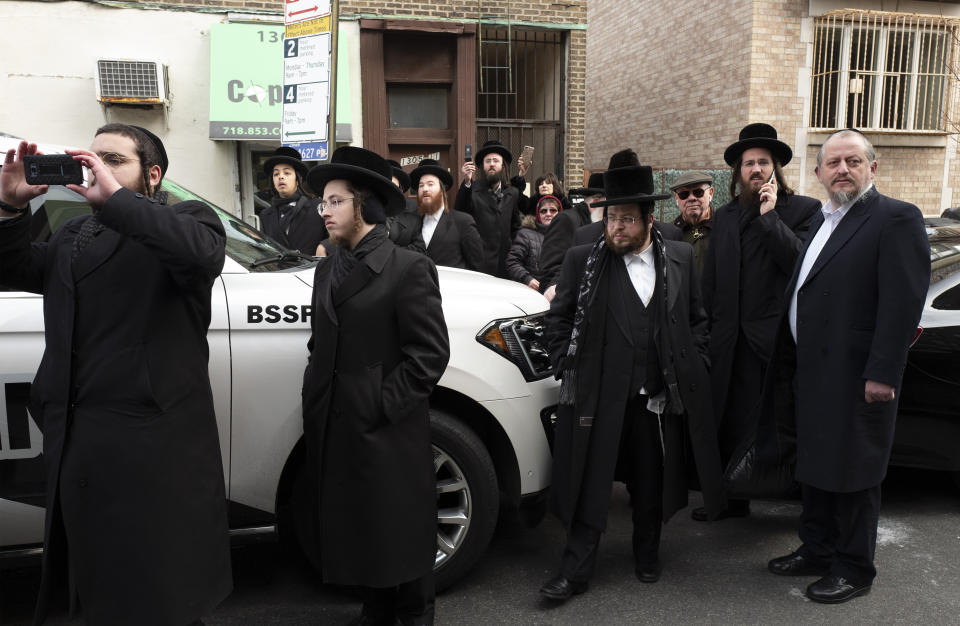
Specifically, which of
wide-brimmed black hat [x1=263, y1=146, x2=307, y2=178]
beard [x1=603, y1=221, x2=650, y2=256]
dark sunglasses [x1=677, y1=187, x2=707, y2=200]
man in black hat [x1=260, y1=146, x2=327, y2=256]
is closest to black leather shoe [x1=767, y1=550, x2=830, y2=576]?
beard [x1=603, y1=221, x2=650, y2=256]

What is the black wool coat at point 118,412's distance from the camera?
2227mm

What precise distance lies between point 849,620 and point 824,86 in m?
11.6

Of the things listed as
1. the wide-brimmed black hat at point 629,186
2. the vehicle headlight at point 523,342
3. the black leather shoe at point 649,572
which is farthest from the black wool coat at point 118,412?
the black leather shoe at point 649,572

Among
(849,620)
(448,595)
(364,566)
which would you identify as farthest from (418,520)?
(849,620)

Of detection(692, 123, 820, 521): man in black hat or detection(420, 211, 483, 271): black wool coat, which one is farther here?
detection(420, 211, 483, 271): black wool coat

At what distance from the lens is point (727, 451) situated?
13.6ft

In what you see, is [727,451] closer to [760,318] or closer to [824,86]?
[760,318]

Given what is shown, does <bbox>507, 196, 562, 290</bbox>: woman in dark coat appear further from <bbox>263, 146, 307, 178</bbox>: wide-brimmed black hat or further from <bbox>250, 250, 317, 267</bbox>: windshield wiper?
<bbox>250, 250, 317, 267</bbox>: windshield wiper

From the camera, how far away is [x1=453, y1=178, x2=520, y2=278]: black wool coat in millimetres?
6660

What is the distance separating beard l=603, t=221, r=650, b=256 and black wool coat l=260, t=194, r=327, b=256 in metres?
2.73

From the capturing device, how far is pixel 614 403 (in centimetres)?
337

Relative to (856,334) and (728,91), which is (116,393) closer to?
(856,334)

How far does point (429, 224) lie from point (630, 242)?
8.36 feet

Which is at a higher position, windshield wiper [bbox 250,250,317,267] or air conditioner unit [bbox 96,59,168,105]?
air conditioner unit [bbox 96,59,168,105]
